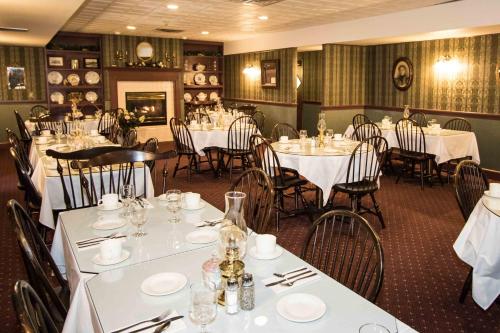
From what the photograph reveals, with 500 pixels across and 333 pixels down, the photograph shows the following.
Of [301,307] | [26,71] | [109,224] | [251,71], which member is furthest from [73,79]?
[301,307]

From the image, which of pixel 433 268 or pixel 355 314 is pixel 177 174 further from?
pixel 355 314

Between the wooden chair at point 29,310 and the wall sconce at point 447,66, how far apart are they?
26.5 ft

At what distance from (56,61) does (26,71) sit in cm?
79

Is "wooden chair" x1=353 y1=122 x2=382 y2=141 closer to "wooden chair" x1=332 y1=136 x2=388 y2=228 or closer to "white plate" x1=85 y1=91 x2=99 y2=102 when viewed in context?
"wooden chair" x1=332 y1=136 x2=388 y2=228

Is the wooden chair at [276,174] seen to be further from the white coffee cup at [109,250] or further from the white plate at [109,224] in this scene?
the white coffee cup at [109,250]

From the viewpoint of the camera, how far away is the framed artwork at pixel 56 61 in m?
10.6

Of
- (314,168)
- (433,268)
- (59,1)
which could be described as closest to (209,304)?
(433,268)

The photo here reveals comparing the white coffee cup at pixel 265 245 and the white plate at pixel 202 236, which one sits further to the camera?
the white plate at pixel 202 236

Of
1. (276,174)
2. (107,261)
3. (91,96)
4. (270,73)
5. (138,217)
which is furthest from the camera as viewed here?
(91,96)

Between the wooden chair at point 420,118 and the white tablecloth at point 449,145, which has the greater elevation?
the wooden chair at point 420,118

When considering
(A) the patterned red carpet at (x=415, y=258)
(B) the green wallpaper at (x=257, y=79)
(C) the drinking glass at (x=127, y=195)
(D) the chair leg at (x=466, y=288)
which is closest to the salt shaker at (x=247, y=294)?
(C) the drinking glass at (x=127, y=195)

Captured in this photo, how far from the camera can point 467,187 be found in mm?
3355

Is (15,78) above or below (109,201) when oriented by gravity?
above

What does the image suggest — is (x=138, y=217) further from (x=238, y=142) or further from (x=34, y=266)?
(x=238, y=142)
